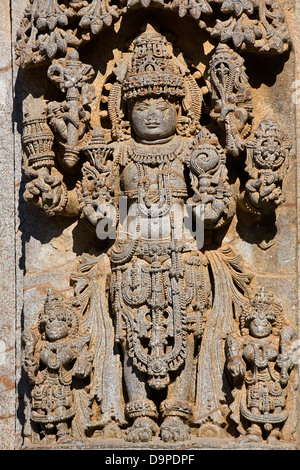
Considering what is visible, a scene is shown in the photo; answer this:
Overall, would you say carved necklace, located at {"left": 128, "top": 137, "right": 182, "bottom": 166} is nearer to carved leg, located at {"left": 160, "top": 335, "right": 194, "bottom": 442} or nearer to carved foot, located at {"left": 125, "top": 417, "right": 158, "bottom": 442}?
carved leg, located at {"left": 160, "top": 335, "right": 194, "bottom": 442}

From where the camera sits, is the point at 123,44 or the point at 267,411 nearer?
the point at 267,411

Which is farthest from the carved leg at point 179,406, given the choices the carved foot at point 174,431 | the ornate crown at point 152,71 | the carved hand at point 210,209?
the ornate crown at point 152,71

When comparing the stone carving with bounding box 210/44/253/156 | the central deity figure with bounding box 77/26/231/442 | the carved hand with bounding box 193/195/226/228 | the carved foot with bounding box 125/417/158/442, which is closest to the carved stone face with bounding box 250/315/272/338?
the central deity figure with bounding box 77/26/231/442

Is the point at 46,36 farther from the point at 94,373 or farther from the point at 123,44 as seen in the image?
the point at 94,373

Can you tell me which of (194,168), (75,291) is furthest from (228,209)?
(75,291)

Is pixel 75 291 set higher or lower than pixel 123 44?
lower

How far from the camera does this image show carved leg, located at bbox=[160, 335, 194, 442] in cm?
1208

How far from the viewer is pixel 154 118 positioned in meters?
12.6

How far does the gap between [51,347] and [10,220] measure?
1.26 meters

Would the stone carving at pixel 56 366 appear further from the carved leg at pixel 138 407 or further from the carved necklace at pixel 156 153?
→ the carved necklace at pixel 156 153

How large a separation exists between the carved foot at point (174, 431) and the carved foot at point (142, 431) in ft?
0.28

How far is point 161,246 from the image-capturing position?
491 inches

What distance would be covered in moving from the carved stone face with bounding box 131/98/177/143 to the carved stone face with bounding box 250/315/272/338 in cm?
165
